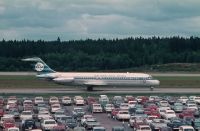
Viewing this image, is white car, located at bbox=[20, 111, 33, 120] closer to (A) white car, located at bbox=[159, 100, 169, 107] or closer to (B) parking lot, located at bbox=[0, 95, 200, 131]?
(B) parking lot, located at bbox=[0, 95, 200, 131]

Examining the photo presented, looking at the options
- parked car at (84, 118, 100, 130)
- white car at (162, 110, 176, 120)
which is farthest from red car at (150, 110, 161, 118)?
parked car at (84, 118, 100, 130)

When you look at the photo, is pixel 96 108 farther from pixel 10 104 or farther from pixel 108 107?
pixel 10 104

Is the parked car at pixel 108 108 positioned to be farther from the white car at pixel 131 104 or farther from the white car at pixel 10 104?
the white car at pixel 10 104

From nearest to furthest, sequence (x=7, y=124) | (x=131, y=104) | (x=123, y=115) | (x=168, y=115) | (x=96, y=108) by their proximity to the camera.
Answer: (x=7, y=124), (x=123, y=115), (x=168, y=115), (x=96, y=108), (x=131, y=104)

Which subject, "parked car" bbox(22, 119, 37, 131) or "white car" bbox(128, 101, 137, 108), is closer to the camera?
"parked car" bbox(22, 119, 37, 131)

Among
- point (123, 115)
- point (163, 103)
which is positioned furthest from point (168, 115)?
point (163, 103)

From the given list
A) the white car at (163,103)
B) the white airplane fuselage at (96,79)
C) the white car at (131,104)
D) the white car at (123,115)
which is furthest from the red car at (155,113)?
the white airplane fuselage at (96,79)

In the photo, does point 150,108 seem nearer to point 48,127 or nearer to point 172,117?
point 172,117

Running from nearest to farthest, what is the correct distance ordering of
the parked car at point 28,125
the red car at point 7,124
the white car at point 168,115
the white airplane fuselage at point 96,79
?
the red car at point 7,124, the parked car at point 28,125, the white car at point 168,115, the white airplane fuselage at point 96,79
